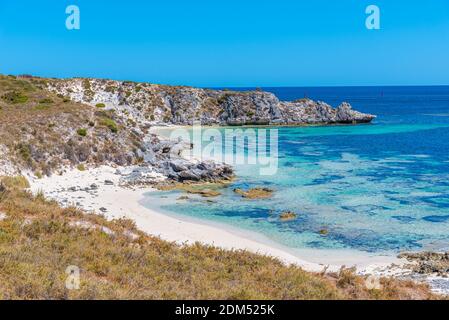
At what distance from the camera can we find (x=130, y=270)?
12.8 metres

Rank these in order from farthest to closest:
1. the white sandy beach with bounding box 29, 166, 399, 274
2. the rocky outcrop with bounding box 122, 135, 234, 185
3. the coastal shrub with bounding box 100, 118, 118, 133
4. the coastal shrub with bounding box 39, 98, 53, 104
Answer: the coastal shrub with bounding box 39, 98, 53, 104 < the coastal shrub with bounding box 100, 118, 118, 133 < the rocky outcrop with bounding box 122, 135, 234, 185 < the white sandy beach with bounding box 29, 166, 399, 274

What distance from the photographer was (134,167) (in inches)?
1679

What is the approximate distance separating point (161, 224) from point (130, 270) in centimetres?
1253

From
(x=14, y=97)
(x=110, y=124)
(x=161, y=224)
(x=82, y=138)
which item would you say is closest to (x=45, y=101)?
(x=14, y=97)

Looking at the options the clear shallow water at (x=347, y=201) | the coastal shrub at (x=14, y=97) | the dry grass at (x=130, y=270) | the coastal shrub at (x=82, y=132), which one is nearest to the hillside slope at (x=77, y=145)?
the coastal shrub at (x=82, y=132)

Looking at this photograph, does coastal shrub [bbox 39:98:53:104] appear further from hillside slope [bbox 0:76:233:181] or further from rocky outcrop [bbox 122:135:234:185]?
rocky outcrop [bbox 122:135:234:185]

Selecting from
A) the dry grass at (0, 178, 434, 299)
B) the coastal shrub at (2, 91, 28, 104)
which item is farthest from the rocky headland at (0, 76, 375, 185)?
the dry grass at (0, 178, 434, 299)

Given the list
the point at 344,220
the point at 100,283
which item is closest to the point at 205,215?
the point at 344,220

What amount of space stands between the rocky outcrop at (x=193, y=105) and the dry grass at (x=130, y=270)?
230 ft

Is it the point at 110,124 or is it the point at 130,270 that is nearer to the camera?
the point at 130,270

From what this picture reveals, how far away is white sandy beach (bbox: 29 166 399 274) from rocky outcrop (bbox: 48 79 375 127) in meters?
50.0

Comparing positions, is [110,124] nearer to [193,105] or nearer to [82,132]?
[82,132]

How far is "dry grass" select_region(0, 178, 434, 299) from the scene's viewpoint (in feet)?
35.6

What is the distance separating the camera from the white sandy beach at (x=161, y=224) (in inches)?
806
